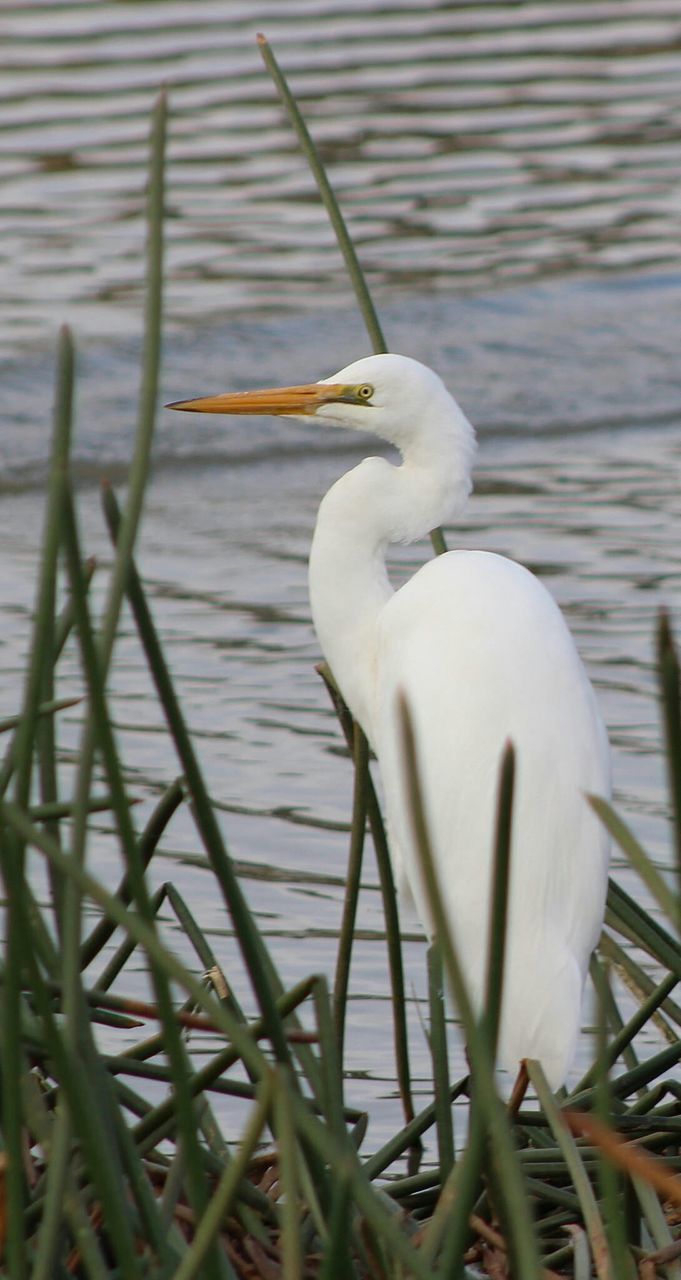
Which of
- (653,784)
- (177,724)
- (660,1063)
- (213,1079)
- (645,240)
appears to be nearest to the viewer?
(177,724)

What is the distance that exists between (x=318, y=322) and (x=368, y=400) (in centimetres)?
504

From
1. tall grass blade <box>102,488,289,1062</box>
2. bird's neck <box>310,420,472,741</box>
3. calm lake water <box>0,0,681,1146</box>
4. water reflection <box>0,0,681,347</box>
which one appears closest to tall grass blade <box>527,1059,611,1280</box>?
tall grass blade <box>102,488,289,1062</box>

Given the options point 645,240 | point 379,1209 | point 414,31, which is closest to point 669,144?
point 645,240

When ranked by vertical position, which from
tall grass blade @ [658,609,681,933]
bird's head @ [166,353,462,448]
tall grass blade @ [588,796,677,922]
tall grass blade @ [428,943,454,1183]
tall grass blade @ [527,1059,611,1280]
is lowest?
tall grass blade @ [527,1059,611,1280]

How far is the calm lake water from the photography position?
14.2 ft

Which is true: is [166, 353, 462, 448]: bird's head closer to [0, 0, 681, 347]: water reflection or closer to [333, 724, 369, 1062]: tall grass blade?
[333, 724, 369, 1062]: tall grass blade

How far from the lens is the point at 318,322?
26.3 feet

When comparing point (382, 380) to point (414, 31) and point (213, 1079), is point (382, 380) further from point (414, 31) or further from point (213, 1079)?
point (414, 31)

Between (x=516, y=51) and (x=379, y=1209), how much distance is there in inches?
395

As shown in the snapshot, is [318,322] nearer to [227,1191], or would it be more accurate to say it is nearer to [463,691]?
[463,691]

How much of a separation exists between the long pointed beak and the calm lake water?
0.95m

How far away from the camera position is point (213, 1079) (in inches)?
67.9

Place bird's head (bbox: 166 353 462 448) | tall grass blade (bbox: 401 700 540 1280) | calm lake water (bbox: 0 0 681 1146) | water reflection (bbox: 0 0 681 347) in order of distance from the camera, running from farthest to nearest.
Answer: water reflection (bbox: 0 0 681 347) < calm lake water (bbox: 0 0 681 1146) < bird's head (bbox: 166 353 462 448) < tall grass blade (bbox: 401 700 540 1280)

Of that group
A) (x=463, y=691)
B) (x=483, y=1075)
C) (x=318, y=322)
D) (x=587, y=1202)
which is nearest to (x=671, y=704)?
(x=483, y=1075)
